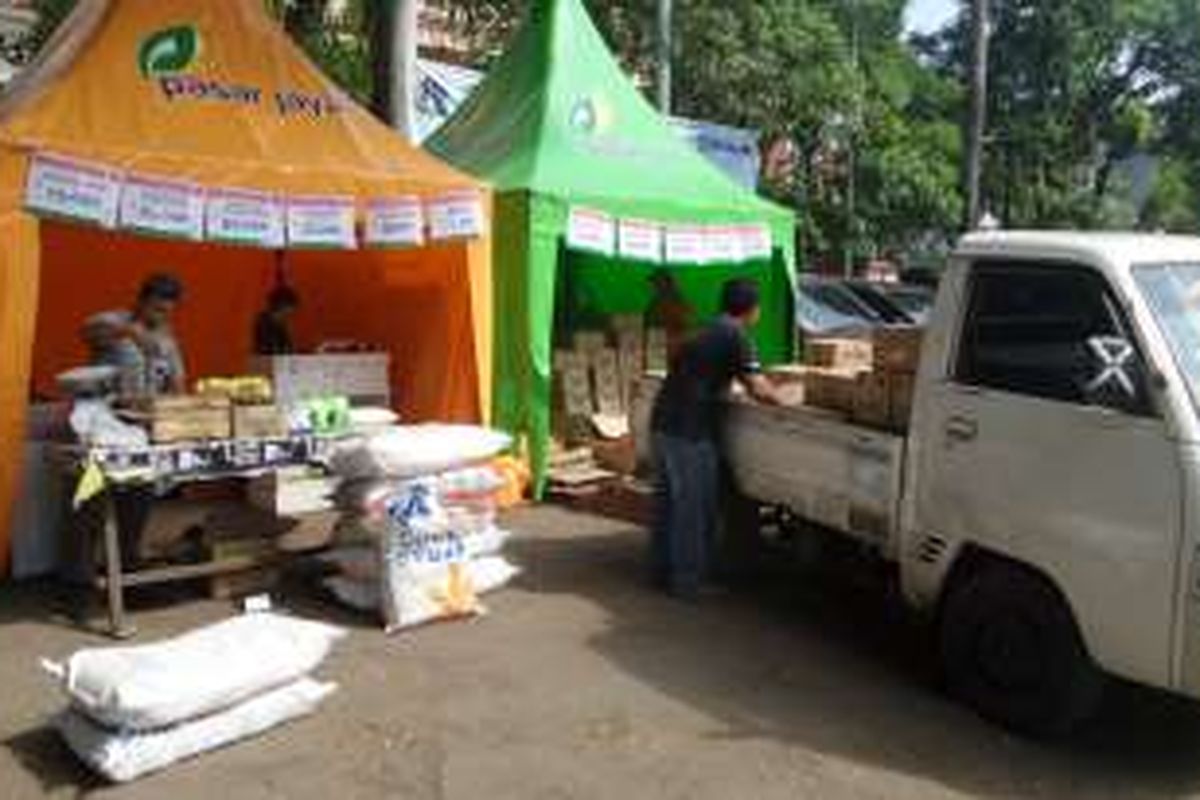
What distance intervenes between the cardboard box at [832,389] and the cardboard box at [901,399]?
0.34 meters

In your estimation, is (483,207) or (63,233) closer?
(483,207)

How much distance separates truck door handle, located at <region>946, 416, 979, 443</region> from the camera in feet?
25.0

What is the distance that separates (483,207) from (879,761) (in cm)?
577

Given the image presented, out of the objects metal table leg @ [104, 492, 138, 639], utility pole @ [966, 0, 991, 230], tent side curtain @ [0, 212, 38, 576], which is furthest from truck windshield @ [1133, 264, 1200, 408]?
utility pole @ [966, 0, 991, 230]

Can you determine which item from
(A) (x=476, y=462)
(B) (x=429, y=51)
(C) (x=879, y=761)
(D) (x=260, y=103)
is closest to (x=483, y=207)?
(D) (x=260, y=103)

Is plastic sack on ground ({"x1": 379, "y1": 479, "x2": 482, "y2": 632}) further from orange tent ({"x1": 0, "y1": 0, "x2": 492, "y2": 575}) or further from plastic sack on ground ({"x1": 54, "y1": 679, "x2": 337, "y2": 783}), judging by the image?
orange tent ({"x1": 0, "y1": 0, "x2": 492, "y2": 575})

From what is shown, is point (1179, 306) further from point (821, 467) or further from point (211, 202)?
point (211, 202)

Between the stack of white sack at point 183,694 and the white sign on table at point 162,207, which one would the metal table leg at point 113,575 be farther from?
the white sign on table at point 162,207

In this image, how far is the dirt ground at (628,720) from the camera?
22.5 ft

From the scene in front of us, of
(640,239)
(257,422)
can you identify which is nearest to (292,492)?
(257,422)

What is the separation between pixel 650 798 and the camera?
22.0 feet

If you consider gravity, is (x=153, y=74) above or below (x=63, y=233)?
above

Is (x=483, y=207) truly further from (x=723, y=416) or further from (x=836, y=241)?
(x=836, y=241)

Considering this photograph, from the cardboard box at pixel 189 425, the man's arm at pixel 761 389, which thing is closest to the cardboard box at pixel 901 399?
the man's arm at pixel 761 389
